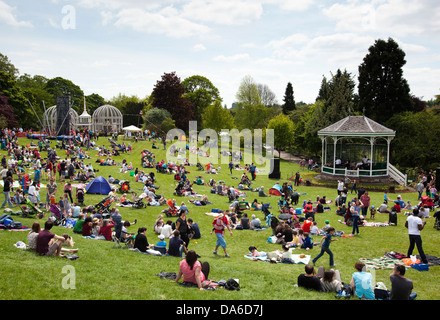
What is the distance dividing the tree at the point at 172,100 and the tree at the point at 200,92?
1362 centimetres

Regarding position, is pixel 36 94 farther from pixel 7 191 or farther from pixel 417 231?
pixel 417 231

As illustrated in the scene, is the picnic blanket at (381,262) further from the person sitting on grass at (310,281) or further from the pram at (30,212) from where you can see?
the pram at (30,212)

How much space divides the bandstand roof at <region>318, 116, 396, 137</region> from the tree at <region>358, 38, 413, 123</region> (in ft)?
47.5

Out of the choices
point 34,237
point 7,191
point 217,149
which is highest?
point 217,149

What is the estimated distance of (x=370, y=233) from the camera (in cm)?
1661

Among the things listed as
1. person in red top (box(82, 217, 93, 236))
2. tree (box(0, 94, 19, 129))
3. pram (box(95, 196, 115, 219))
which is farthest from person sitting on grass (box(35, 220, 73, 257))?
tree (box(0, 94, 19, 129))

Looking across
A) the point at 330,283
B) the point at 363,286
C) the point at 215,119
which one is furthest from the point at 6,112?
the point at 363,286

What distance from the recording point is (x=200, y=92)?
83.1 m

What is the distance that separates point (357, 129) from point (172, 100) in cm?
4069

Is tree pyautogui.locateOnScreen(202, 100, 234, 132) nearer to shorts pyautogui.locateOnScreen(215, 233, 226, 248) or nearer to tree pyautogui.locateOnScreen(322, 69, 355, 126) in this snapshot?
tree pyautogui.locateOnScreen(322, 69, 355, 126)

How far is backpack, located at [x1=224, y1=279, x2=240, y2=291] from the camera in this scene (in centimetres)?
905

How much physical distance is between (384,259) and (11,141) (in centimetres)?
3482
